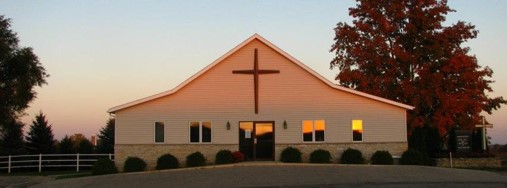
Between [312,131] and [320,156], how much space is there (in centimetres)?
164

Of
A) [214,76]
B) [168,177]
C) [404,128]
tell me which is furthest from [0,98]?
[404,128]

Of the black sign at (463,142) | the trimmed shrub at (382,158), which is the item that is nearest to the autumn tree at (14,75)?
the trimmed shrub at (382,158)

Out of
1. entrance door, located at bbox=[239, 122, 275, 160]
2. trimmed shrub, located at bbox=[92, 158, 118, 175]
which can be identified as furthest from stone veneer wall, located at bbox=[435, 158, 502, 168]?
trimmed shrub, located at bbox=[92, 158, 118, 175]

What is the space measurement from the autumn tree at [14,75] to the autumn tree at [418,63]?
2027 cm

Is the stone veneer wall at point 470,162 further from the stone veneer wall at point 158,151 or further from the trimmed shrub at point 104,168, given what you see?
the trimmed shrub at point 104,168

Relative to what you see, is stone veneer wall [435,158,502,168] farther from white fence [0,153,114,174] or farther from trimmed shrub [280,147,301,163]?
white fence [0,153,114,174]

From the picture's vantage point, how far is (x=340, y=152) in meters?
32.5

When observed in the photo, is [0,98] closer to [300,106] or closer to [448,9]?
[300,106]

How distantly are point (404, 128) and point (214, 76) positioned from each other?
1051cm

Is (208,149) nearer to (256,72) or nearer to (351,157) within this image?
(256,72)

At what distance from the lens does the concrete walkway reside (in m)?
21.4

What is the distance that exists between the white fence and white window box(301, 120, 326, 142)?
1166 cm

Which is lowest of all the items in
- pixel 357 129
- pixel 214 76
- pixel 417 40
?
pixel 357 129

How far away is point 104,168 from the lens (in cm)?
3073
